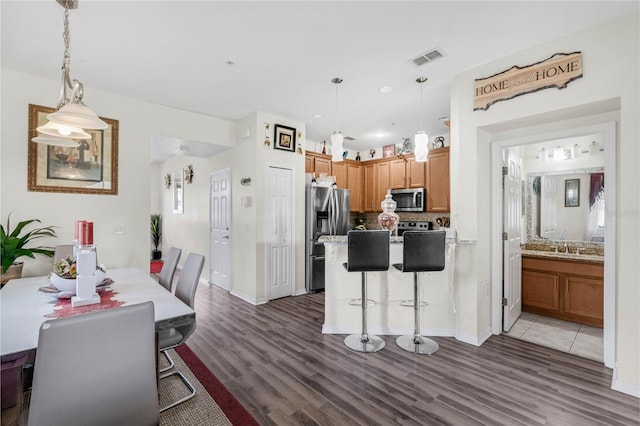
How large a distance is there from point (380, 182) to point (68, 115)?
4.89 metres

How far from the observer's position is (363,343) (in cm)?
283

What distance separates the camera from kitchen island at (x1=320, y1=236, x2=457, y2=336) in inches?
121

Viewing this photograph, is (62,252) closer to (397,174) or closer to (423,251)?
(423,251)

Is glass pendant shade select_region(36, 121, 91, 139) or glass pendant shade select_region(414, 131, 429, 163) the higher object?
glass pendant shade select_region(414, 131, 429, 163)

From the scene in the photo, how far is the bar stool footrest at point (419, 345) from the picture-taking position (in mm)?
2709

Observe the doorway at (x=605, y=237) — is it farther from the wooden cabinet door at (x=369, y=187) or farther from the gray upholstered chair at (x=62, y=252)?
the gray upholstered chair at (x=62, y=252)

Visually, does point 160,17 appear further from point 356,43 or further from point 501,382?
point 501,382

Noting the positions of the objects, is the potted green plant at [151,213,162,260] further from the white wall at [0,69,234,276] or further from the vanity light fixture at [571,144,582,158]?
the vanity light fixture at [571,144,582,158]

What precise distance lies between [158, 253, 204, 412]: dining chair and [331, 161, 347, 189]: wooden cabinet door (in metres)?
3.68

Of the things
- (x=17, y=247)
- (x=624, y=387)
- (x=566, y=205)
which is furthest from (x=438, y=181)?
(x=17, y=247)

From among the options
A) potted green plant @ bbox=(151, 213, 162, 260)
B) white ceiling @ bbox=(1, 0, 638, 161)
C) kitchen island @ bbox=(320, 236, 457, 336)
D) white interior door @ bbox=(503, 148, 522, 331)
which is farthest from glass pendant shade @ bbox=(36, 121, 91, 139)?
potted green plant @ bbox=(151, 213, 162, 260)

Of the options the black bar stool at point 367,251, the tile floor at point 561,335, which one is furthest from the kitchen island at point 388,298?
the tile floor at point 561,335

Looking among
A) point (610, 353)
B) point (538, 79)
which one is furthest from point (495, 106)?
point (610, 353)

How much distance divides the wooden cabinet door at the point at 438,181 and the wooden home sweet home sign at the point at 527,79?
6.45 feet
